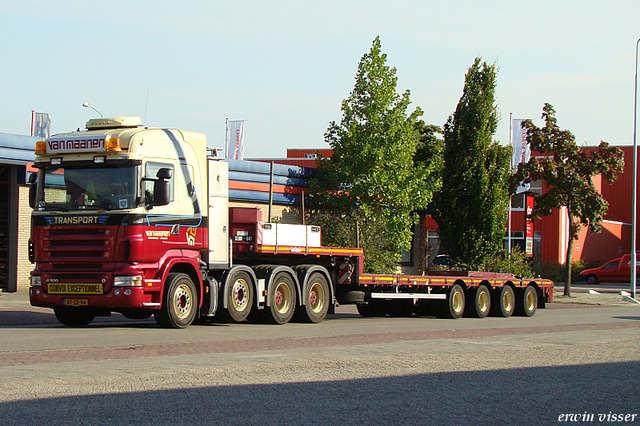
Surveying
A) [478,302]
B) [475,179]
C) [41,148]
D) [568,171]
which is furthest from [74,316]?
[568,171]

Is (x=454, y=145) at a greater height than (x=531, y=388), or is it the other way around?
(x=454, y=145)

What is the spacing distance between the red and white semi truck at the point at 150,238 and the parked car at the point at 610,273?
38.0m

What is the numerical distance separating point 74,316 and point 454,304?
9733 mm


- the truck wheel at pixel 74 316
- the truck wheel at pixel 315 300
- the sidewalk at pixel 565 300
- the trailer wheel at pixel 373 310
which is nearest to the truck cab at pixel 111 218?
the truck wheel at pixel 74 316

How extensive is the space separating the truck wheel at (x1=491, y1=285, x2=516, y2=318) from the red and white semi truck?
6900 millimetres

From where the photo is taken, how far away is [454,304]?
20.8 m

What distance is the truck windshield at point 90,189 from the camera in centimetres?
1377

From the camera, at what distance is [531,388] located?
830 cm

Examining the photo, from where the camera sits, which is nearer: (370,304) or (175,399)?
(175,399)

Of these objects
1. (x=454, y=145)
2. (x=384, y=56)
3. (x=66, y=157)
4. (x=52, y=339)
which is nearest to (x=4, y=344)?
(x=52, y=339)

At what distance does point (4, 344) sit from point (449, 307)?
39.1 ft

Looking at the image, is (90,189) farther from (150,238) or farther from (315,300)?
(315,300)

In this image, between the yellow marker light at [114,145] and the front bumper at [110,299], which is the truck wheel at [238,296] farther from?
the yellow marker light at [114,145]

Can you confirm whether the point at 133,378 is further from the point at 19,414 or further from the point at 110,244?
the point at 110,244
